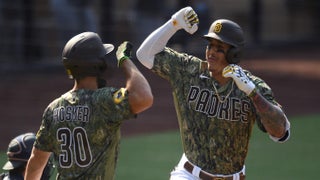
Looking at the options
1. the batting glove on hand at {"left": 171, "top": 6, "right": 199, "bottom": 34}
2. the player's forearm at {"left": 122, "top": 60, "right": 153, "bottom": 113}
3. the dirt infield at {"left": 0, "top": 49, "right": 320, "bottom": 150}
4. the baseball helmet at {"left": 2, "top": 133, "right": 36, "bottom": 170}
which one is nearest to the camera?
the player's forearm at {"left": 122, "top": 60, "right": 153, "bottom": 113}

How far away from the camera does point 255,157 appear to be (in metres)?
10.8

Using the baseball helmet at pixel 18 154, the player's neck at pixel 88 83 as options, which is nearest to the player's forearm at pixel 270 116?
the player's neck at pixel 88 83

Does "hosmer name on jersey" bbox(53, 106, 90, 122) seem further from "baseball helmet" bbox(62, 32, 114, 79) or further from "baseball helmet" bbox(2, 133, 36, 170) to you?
"baseball helmet" bbox(2, 133, 36, 170)

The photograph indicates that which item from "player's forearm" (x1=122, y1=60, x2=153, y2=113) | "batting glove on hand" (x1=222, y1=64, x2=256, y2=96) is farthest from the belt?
"player's forearm" (x1=122, y1=60, x2=153, y2=113)

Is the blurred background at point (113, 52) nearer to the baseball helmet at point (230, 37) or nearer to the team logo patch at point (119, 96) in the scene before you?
the baseball helmet at point (230, 37)

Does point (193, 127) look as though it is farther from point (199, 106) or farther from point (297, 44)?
point (297, 44)

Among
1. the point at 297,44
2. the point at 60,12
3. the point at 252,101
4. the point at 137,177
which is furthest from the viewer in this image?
the point at 297,44

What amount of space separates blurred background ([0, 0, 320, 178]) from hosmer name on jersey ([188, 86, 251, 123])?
6.66m

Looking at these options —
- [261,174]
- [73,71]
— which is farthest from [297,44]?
[73,71]

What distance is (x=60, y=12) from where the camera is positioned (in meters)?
15.4

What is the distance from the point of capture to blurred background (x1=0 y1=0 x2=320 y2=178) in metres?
13.9

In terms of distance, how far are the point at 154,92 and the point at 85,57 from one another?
994 centimetres

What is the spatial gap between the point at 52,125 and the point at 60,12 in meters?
10.8

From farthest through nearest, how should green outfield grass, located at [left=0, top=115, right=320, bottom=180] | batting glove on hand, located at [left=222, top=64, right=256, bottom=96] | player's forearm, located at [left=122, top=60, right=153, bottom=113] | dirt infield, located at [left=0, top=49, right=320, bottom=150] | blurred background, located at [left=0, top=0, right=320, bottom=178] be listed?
blurred background, located at [left=0, top=0, right=320, bottom=178] → dirt infield, located at [left=0, top=49, right=320, bottom=150] → green outfield grass, located at [left=0, top=115, right=320, bottom=180] → batting glove on hand, located at [left=222, top=64, right=256, bottom=96] → player's forearm, located at [left=122, top=60, right=153, bottom=113]
